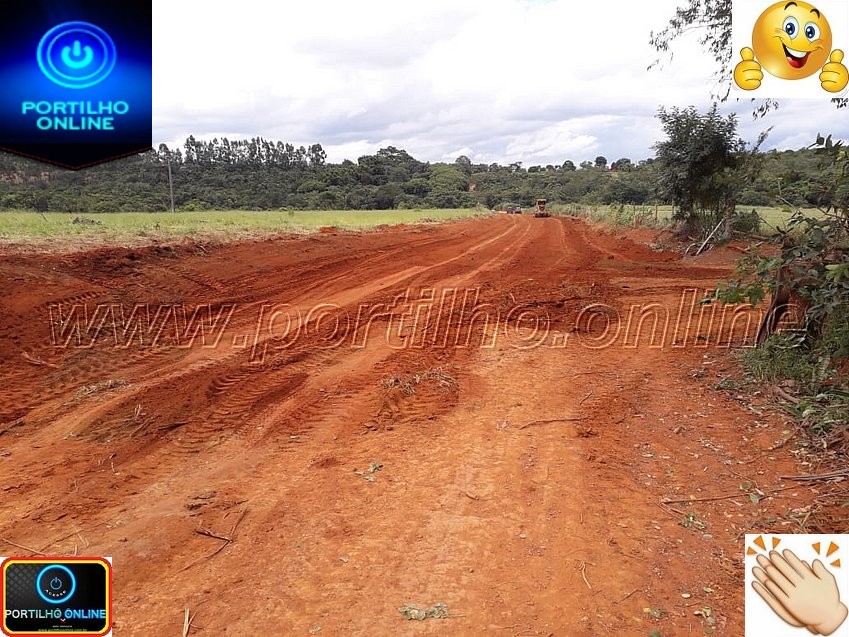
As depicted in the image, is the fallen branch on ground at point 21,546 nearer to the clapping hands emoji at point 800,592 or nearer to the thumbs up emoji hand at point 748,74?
the clapping hands emoji at point 800,592

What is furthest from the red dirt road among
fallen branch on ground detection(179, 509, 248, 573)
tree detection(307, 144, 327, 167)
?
tree detection(307, 144, 327, 167)

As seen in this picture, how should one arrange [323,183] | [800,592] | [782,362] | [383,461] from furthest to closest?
[323,183]
[782,362]
[383,461]
[800,592]

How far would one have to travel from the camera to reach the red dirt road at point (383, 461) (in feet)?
8.61

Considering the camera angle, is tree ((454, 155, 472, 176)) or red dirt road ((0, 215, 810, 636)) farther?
tree ((454, 155, 472, 176))

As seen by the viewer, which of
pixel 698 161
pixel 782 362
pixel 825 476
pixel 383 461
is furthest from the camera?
pixel 698 161

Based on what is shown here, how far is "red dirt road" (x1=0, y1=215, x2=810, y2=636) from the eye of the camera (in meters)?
2.62

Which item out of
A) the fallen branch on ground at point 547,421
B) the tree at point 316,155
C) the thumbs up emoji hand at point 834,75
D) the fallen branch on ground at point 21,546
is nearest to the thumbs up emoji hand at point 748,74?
the thumbs up emoji hand at point 834,75

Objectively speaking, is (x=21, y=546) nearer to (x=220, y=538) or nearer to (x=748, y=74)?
(x=220, y=538)

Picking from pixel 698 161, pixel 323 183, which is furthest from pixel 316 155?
pixel 698 161

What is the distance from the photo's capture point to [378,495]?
3.49m

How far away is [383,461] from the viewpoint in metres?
3.94

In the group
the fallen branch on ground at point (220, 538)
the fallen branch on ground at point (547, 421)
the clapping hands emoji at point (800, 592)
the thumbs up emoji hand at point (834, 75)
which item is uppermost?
the thumbs up emoji hand at point (834, 75)

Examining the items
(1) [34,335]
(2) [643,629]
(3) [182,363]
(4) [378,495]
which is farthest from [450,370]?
(1) [34,335]

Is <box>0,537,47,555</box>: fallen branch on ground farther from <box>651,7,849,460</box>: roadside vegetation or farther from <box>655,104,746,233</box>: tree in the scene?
<box>655,104,746,233</box>: tree
